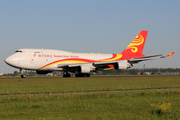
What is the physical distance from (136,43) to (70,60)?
19.1 m

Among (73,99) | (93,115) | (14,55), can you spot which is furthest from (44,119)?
(14,55)

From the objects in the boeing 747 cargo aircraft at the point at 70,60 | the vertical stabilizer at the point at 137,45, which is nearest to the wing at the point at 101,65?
the boeing 747 cargo aircraft at the point at 70,60

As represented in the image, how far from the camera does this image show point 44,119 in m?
11.6

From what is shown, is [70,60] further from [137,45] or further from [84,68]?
[137,45]

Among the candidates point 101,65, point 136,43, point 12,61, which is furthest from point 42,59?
point 136,43

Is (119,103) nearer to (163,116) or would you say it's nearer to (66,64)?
(163,116)

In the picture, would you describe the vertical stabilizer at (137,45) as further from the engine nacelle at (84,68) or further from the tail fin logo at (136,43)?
the engine nacelle at (84,68)

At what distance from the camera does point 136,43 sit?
6400 cm

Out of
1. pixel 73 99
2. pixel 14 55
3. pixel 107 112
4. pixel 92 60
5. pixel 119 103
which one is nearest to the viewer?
pixel 107 112

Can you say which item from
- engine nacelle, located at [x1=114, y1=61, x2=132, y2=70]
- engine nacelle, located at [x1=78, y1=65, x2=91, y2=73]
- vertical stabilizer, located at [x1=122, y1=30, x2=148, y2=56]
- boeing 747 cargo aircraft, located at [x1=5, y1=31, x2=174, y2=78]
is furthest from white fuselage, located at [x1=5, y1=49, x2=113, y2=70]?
vertical stabilizer, located at [x1=122, y1=30, x2=148, y2=56]

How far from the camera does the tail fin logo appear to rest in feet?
209

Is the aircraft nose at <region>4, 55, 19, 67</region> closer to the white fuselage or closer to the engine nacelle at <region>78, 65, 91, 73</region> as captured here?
the white fuselage

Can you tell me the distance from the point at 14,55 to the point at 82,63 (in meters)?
14.5

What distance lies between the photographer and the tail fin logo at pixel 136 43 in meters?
63.6
